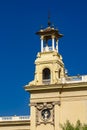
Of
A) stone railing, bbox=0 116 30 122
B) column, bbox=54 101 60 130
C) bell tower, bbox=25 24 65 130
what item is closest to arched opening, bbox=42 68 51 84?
bell tower, bbox=25 24 65 130

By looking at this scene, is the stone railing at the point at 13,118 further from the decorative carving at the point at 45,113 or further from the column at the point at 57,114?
the column at the point at 57,114

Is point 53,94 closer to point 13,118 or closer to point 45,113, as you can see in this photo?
point 45,113

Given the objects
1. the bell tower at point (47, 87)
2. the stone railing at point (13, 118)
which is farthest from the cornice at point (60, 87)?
the stone railing at point (13, 118)

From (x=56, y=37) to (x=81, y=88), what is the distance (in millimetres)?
6274

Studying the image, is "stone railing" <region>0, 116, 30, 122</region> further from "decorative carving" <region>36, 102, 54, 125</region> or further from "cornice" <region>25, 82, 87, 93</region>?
"cornice" <region>25, 82, 87, 93</region>

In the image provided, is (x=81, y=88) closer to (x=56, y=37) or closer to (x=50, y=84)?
(x=50, y=84)

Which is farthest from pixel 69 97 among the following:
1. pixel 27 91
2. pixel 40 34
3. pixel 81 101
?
pixel 40 34

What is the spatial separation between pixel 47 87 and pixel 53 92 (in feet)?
2.18

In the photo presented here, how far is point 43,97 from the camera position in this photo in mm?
39531

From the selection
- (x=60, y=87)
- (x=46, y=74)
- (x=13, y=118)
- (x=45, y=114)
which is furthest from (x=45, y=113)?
(x=13, y=118)

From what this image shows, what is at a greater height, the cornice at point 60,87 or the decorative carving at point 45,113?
the cornice at point 60,87

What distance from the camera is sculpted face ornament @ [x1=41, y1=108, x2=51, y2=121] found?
39.2 metres

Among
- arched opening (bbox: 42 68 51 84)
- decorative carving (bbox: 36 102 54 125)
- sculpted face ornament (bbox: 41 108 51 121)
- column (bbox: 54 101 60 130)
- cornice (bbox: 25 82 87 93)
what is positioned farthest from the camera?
arched opening (bbox: 42 68 51 84)

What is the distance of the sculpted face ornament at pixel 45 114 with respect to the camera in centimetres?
3919
